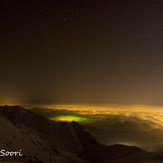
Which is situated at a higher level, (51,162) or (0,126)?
(0,126)

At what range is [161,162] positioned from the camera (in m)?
45.2

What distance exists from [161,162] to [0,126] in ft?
266

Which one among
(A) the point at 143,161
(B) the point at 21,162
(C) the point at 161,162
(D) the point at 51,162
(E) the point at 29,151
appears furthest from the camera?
(E) the point at 29,151

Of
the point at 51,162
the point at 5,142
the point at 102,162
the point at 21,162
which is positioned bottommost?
the point at 102,162

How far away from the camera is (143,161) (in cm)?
5247

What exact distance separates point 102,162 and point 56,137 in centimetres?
12225

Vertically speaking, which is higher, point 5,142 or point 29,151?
point 5,142

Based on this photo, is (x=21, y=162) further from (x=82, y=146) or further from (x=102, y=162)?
(x=82, y=146)

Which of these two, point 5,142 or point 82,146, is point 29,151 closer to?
point 5,142

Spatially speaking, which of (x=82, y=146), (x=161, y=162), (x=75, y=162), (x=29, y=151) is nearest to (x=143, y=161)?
(x=161, y=162)

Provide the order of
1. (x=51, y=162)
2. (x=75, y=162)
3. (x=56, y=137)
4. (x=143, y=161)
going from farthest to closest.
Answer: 1. (x=56, y=137)
2. (x=75, y=162)
3. (x=51, y=162)
4. (x=143, y=161)

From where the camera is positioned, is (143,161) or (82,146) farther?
(82,146)

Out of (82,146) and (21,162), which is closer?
(21,162)

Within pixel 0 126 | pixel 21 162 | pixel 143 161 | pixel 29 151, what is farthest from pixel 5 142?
pixel 143 161
